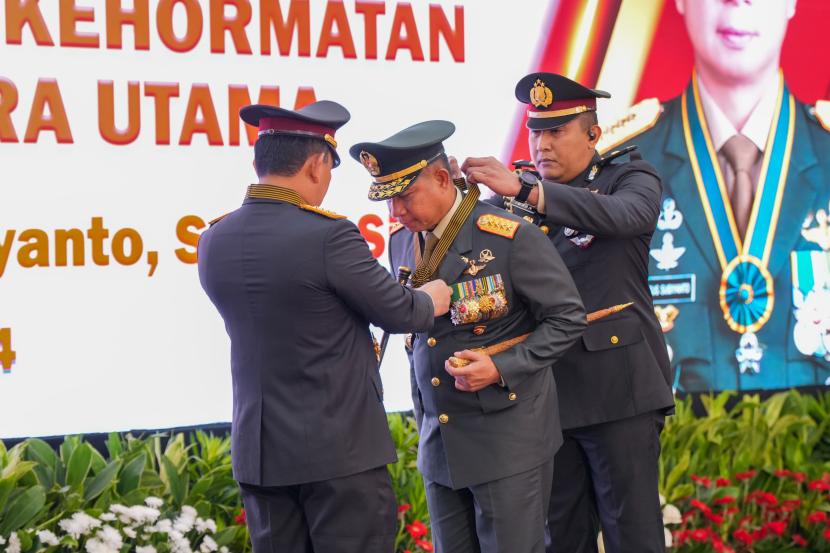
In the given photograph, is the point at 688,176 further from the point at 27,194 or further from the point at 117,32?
the point at 27,194

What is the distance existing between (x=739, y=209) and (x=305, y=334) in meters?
3.18

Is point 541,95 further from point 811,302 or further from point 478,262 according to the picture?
point 811,302

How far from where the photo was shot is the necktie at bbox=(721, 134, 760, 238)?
467 cm

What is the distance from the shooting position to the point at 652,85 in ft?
15.0

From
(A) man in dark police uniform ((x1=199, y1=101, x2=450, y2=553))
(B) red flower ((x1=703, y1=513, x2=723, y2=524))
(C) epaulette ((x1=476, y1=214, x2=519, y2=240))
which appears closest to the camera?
(A) man in dark police uniform ((x1=199, y1=101, x2=450, y2=553))

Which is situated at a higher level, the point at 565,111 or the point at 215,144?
the point at 215,144

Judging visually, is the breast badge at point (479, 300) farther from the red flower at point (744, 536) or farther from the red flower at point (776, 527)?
the red flower at point (776, 527)

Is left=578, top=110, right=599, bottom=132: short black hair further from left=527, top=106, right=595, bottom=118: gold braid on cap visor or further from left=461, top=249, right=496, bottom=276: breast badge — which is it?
left=461, top=249, right=496, bottom=276: breast badge

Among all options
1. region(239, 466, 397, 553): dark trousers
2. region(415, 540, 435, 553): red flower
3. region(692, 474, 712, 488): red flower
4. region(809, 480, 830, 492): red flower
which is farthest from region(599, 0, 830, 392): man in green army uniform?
region(239, 466, 397, 553): dark trousers

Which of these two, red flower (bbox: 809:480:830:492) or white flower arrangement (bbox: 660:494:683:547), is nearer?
white flower arrangement (bbox: 660:494:683:547)

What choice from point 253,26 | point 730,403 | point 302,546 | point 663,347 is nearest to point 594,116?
point 663,347

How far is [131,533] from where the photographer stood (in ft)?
9.87

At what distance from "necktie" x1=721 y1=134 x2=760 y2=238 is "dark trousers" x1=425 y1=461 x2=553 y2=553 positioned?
2.69 m

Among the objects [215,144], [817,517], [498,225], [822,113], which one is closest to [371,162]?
[498,225]
